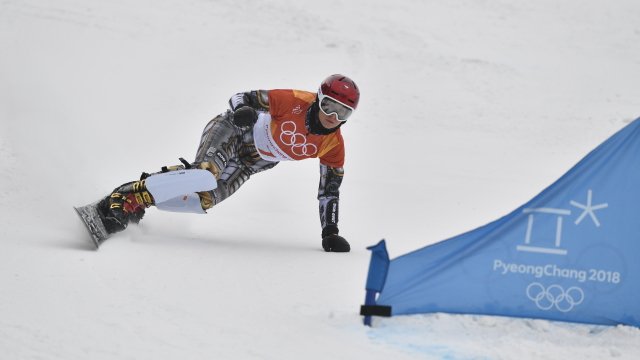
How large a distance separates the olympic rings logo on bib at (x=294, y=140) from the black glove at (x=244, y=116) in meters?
0.35

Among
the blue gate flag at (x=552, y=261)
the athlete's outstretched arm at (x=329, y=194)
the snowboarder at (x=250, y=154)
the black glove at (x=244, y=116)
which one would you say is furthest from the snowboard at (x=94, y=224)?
the blue gate flag at (x=552, y=261)

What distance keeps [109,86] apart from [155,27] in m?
3.26

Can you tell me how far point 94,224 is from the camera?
6195mm

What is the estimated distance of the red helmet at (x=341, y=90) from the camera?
663cm

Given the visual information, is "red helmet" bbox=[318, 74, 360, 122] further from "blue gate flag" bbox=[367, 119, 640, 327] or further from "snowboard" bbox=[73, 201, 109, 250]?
"blue gate flag" bbox=[367, 119, 640, 327]

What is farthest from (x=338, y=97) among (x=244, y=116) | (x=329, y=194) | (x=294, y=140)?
(x=329, y=194)

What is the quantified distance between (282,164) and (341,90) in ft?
14.9

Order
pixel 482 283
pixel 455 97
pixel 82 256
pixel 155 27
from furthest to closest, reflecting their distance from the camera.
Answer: pixel 155 27
pixel 455 97
pixel 82 256
pixel 482 283

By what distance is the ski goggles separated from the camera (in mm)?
6648

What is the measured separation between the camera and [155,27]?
54.4ft

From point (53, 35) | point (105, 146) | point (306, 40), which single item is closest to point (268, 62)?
point (306, 40)

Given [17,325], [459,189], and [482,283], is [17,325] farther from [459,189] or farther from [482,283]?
[459,189]

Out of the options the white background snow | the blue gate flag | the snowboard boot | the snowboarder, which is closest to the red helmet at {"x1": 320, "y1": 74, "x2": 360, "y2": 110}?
the snowboarder

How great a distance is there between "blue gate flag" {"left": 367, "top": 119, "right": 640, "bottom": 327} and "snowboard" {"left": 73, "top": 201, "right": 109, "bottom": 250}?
2.47 m
